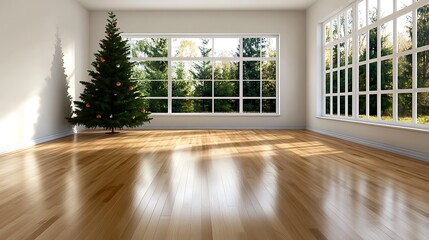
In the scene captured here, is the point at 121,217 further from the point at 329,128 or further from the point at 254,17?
the point at 254,17

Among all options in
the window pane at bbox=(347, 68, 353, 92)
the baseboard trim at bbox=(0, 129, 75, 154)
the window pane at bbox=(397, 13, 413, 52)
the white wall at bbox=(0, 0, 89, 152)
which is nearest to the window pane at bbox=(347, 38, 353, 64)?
the window pane at bbox=(347, 68, 353, 92)

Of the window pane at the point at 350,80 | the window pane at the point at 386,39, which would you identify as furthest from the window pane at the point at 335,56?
the window pane at the point at 386,39

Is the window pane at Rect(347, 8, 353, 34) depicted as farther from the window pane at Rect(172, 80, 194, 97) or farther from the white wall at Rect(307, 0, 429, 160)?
the window pane at Rect(172, 80, 194, 97)

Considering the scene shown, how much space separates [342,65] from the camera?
789cm

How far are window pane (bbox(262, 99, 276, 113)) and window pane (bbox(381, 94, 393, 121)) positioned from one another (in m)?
4.50

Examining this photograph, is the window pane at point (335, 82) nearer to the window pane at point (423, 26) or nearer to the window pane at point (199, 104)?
the window pane at point (423, 26)

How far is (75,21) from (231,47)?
412cm

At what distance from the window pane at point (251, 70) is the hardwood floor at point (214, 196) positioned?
18.9 feet

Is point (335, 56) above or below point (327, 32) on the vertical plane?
below

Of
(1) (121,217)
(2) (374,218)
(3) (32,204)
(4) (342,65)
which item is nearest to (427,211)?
(2) (374,218)

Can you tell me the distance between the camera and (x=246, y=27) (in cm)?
1023

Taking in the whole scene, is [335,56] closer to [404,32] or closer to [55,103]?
[404,32]

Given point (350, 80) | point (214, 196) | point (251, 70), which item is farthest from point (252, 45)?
point (214, 196)

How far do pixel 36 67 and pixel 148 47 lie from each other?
4.11m
